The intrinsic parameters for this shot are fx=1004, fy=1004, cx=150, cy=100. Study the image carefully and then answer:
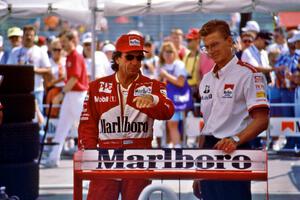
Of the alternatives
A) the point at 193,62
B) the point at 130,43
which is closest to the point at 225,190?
the point at 130,43

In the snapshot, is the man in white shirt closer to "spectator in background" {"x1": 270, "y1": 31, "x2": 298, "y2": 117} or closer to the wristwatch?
the wristwatch

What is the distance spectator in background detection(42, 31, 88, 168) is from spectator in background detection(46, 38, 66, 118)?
2300 millimetres

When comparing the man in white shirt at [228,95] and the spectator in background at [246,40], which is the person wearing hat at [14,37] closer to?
the spectator in background at [246,40]

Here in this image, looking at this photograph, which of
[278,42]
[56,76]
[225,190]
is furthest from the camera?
[278,42]

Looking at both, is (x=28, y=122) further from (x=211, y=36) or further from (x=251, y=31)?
(x=251, y=31)

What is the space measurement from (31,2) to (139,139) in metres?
5.10

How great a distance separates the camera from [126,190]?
21.8ft

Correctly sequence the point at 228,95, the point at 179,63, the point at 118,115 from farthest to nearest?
the point at 179,63, the point at 118,115, the point at 228,95

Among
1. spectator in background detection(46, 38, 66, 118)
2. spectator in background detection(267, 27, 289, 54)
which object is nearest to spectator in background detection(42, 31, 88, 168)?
spectator in background detection(46, 38, 66, 118)

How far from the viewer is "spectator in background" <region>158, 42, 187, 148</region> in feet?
57.0

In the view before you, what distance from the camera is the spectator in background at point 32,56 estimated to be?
16453 millimetres

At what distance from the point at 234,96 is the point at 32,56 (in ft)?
33.6

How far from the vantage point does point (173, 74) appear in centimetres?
1745

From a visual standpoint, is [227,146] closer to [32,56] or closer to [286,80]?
[32,56]
